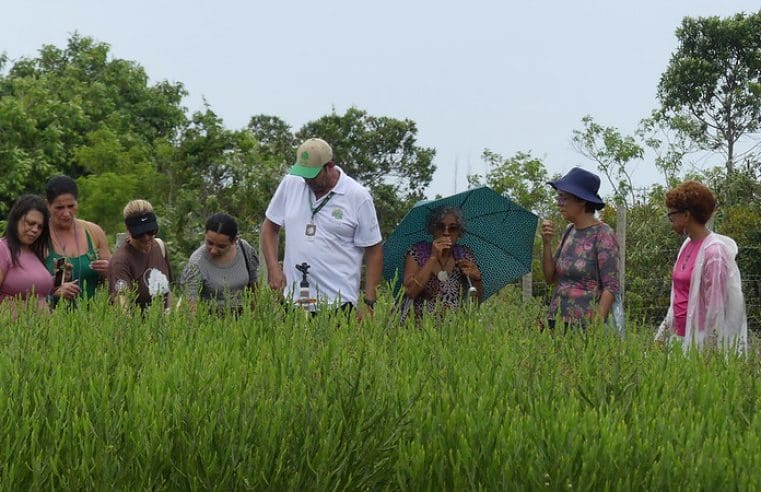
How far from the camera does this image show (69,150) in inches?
1457

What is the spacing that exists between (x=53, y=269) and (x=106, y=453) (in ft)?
14.6

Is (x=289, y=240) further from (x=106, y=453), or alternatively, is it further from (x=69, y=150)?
(x=69, y=150)

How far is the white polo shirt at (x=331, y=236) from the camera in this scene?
730 centimetres

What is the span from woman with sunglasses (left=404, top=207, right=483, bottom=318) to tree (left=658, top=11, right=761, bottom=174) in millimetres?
29485

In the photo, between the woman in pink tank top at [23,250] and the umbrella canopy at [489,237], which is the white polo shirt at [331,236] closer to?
the umbrella canopy at [489,237]

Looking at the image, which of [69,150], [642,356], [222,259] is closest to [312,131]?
[69,150]

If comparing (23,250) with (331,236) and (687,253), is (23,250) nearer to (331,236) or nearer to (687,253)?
(331,236)

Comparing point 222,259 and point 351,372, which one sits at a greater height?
point 222,259

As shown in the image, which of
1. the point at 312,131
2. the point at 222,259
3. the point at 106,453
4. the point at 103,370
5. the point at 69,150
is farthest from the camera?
the point at 312,131

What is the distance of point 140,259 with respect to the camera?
25.2 ft

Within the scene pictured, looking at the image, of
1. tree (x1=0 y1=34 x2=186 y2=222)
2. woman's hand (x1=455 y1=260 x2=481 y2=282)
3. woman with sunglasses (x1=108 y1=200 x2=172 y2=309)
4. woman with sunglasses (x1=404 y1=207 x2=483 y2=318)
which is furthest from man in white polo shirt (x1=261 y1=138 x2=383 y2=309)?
tree (x1=0 y1=34 x2=186 y2=222)

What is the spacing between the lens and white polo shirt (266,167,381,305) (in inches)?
287

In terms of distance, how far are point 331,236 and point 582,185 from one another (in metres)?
1.56

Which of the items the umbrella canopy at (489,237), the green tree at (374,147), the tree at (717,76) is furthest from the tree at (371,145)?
the umbrella canopy at (489,237)
